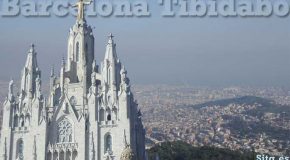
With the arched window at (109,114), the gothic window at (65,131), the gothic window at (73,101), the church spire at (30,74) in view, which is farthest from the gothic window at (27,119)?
the arched window at (109,114)

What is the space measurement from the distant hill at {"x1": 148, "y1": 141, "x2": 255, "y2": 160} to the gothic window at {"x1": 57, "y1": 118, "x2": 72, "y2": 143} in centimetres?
2452

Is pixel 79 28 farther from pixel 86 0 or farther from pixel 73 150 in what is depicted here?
pixel 73 150

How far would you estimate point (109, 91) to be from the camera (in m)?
52.7

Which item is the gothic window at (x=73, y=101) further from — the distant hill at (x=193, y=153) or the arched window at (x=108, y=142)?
the distant hill at (x=193, y=153)

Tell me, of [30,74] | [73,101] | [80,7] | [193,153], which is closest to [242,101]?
[193,153]

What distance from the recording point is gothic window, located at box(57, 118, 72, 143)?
52.6m

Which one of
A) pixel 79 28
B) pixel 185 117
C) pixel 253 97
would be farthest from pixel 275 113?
pixel 79 28

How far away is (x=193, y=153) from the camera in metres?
79.2

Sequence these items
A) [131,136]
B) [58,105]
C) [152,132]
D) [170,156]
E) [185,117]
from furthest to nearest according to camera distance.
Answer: [185,117] < [152,132] < [170,156] < [58,105] < [131,136]

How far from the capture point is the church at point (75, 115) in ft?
167

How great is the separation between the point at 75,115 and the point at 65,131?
203cm

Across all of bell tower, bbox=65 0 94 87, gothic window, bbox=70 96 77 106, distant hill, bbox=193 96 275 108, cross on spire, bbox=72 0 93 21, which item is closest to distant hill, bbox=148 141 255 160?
bell tower, bbox=65 0 94 87

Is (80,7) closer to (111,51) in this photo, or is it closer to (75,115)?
(111,51)

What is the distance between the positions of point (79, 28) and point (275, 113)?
58562 millimetres
